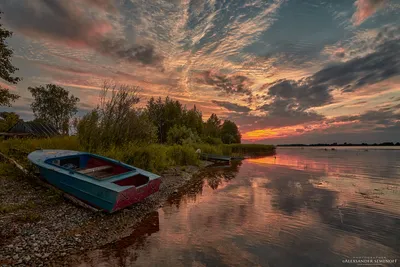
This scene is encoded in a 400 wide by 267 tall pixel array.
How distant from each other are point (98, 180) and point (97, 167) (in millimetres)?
2363

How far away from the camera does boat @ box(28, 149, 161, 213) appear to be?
6.87 m

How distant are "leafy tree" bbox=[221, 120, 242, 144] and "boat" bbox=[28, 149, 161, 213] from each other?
70.3 meters

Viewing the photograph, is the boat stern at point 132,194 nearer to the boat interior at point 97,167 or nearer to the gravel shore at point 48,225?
the boat interior at point 97,167

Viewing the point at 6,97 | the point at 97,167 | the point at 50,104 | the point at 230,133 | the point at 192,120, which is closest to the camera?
the point at 97,167

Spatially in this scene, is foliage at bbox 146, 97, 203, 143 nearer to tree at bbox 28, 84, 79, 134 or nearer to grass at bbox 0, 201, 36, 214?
tree at bbox 28, 84, 79, 134

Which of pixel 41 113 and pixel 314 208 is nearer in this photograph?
pixel 314 208

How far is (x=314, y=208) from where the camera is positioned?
9.41m

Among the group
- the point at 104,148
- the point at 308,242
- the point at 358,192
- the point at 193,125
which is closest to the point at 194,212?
the point at 308,242

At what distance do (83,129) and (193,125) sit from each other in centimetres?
4000

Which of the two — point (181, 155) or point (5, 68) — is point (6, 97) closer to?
point (5, 68)

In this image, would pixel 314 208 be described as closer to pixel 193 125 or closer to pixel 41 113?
pixel 193 125

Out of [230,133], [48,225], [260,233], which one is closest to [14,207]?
[48,225]

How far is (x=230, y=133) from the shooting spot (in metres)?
83.1

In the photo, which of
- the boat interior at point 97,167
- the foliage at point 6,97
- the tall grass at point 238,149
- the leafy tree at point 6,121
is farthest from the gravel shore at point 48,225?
the tall grass at point 238,149
